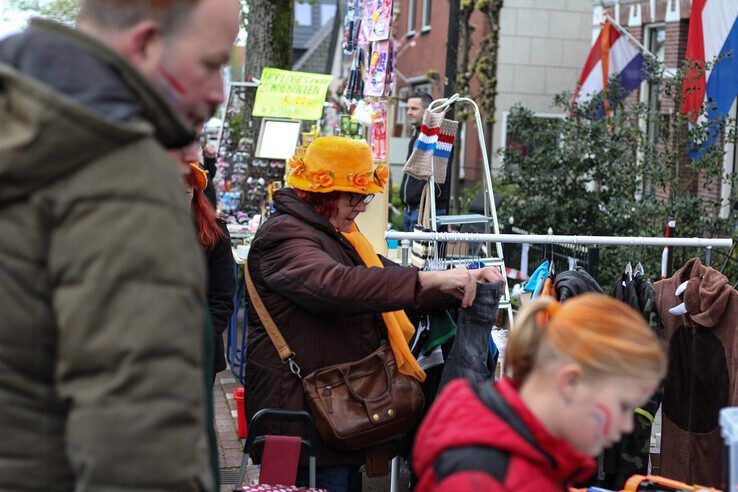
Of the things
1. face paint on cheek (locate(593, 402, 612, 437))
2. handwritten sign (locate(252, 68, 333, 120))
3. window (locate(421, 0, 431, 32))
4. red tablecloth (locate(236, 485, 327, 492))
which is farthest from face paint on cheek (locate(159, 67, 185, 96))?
window (locate(421, 0, 431, 32))

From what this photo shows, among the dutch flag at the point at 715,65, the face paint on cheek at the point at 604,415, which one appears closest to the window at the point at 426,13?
the dutch flag at the point at 715,65

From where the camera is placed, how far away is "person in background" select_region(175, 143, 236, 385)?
4316 millimetres

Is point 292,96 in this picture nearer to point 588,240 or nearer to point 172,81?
point 588,240

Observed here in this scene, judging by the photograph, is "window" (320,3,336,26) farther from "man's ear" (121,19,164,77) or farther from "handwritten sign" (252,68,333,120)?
"man's ear" (121,19,164,77)

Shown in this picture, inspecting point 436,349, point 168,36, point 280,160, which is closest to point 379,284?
point 436,349

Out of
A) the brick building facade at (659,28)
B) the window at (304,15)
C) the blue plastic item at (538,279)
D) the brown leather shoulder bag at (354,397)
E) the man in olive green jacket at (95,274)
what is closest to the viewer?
the man in olive green jacket at (95,274)

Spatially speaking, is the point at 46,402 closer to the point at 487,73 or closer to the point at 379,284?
the point at 379,284

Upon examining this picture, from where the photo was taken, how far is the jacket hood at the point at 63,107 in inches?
56.2

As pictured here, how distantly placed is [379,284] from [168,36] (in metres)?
1.77

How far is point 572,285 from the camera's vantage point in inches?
154

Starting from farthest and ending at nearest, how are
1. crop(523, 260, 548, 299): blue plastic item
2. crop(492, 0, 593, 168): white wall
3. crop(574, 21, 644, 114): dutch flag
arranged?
crop(492, 0, 593, 168): white wall < crop(574, 21, 644, 114): dutch flag < crop(523, 260, 548, 299): blue plastic item

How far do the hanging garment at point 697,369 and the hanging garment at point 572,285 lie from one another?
415 mm

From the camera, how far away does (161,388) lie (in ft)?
4.71

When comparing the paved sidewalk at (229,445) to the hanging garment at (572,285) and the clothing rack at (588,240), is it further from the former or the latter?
the hanging garment at (572,285)
